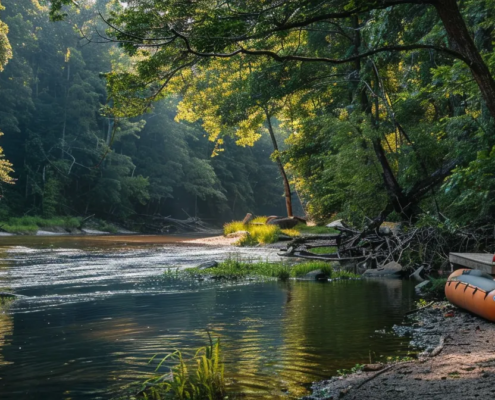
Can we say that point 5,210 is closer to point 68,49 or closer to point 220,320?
point 68,49

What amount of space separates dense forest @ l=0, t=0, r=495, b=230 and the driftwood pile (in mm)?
520

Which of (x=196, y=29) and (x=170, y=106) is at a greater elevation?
(x=170, y=106)

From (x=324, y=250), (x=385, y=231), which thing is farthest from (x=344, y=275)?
(x=324, y=250)

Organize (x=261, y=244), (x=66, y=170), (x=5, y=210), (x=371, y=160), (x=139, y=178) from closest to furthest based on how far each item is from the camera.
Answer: (x=371, y=160) → (x=261, y=244) → (x=5, y=210) → (x=66, y=170) → (x=139, y=178)

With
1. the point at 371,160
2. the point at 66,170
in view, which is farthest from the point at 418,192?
the point at 66,170

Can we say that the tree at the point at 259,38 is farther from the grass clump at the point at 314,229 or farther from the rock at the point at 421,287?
the grass clump at the point at 314,229

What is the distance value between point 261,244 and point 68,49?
31.2 meters

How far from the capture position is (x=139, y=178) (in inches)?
2130

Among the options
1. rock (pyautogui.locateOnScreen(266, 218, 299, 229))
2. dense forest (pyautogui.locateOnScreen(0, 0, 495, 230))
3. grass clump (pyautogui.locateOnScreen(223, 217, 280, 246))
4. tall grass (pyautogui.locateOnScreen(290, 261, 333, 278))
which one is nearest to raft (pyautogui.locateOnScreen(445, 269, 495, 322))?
dense forest (pyautogui.locateOnScreen(0, 0, 495, 230))

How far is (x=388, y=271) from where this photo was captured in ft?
52.6

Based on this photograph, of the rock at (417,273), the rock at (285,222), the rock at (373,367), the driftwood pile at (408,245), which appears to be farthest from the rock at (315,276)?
the rock at (285,222)

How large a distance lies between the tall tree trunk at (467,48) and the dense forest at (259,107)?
0.7 inches

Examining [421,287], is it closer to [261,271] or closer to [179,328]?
[261,271]

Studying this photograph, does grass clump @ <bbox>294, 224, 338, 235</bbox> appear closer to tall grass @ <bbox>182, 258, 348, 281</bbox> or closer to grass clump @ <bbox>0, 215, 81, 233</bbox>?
tall grass @ <bbox>182, 258, 348, 281</bbox>
